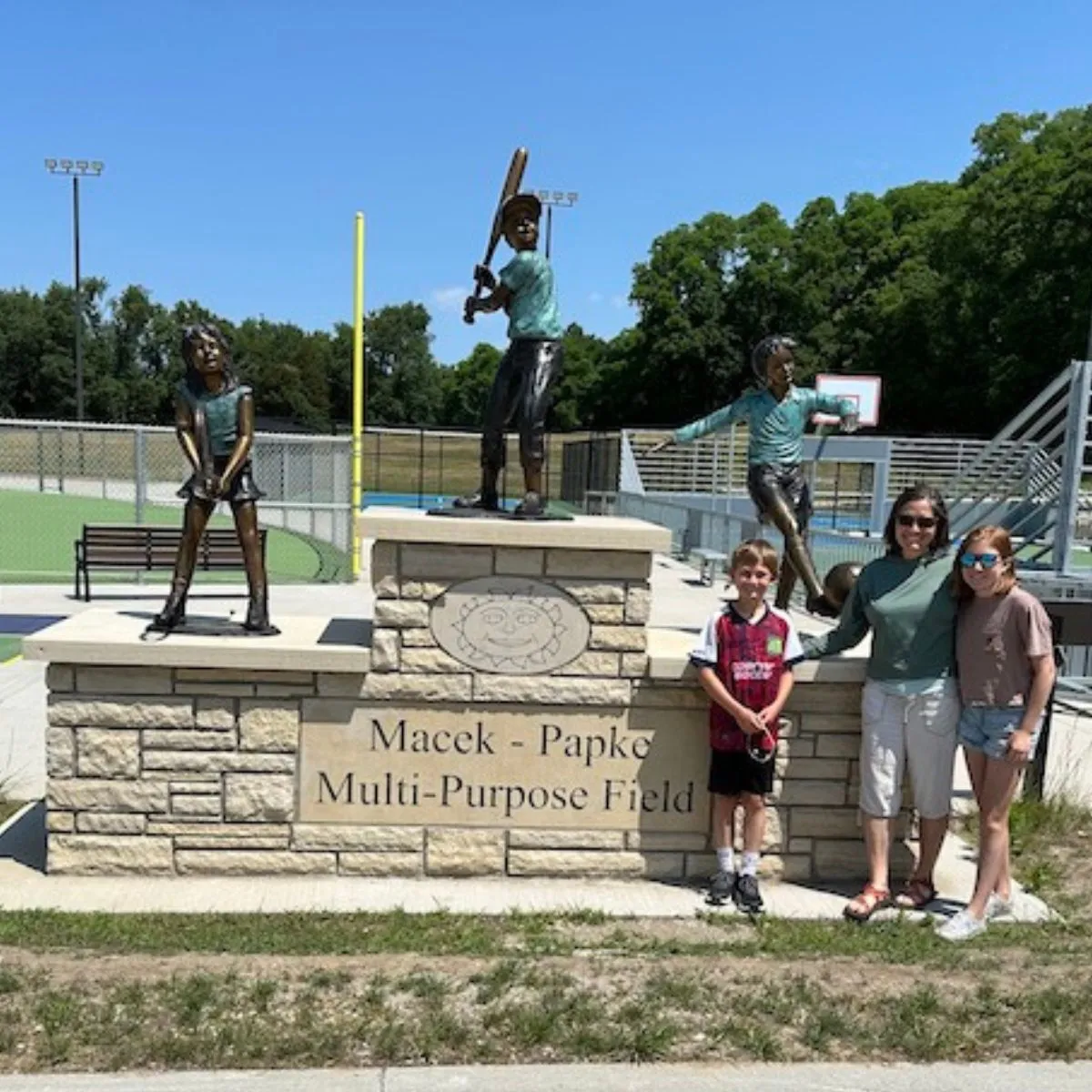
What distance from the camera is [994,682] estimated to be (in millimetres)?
4348

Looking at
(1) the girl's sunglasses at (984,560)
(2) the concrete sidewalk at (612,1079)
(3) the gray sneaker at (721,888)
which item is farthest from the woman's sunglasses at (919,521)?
(2) the concrete sidewalk at (612,1079)

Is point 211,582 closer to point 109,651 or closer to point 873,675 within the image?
point 109,651

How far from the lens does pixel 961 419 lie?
48.4 m

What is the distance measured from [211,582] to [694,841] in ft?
32.1

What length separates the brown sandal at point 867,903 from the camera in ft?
15.0

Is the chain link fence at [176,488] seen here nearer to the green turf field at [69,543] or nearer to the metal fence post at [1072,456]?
the green turf field at [69,543]

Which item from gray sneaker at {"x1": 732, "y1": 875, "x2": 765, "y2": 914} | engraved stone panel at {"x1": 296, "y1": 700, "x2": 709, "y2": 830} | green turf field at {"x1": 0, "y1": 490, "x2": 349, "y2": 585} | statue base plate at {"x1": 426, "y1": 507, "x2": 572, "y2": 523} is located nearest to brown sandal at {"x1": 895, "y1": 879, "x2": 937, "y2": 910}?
gray sneaker at {"x1": 732, "y1": 875, "x2": 765, "y2": 914}

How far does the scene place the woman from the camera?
452 cm

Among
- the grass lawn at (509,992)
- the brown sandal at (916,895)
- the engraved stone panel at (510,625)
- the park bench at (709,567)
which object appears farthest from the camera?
the park bench at (709,567)

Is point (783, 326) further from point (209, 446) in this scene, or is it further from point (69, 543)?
point (209, 446)

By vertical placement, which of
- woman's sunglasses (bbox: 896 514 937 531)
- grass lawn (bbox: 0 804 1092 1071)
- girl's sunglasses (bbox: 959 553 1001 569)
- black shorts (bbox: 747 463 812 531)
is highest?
black shorts (bbox: 747 463 812 531)

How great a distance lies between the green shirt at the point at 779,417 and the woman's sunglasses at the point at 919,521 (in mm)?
1007

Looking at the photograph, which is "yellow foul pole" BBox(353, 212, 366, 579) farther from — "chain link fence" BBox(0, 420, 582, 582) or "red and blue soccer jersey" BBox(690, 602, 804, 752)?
"red and blue soccer jersey" BBox(690, 602, 804, 752)

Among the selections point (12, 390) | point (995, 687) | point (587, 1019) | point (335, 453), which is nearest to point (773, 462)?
point (995, 687)
